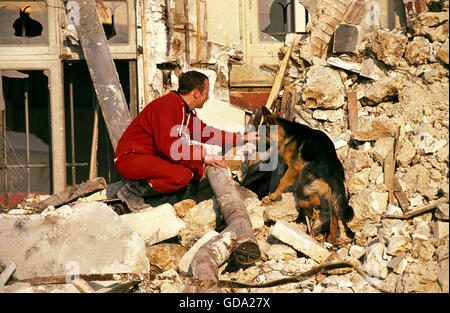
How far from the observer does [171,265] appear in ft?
16.1

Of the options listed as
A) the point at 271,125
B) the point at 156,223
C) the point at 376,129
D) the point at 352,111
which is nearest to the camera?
the point at 156,223

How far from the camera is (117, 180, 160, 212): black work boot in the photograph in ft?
19.2

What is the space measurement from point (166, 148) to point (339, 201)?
5.98ft

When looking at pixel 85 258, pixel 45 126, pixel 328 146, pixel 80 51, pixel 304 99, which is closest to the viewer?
pixel 85 258

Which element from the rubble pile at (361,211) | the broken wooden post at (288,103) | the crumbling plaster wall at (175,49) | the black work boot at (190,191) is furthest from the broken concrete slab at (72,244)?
the broken wooden post at (288,103)

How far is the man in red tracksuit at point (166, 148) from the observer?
5461 mm

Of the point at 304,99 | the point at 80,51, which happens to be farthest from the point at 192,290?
the point at 80,51

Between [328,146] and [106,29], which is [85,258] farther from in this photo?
[106,29]

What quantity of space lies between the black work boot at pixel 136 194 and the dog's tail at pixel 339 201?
1.93 metres

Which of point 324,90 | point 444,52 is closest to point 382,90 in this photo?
point 324,90

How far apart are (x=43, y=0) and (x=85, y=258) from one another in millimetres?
4261

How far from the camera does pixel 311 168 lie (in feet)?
18.4

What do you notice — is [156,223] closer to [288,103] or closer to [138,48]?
[288,103]

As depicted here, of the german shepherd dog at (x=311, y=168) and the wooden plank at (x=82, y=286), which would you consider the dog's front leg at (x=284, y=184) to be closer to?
the german shepherd dog at (x=311, y=168)
